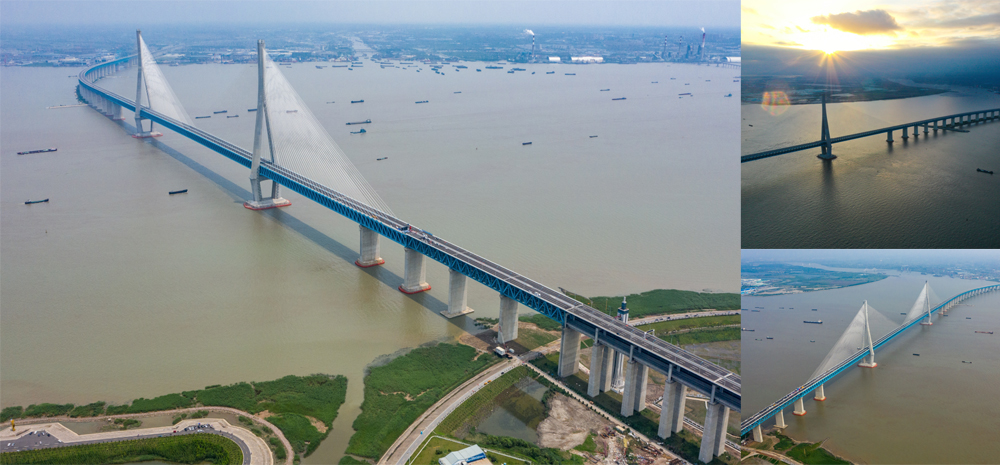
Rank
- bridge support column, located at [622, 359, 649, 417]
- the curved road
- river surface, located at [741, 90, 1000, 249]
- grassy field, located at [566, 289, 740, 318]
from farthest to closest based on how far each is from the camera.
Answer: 1. grassy field, located at [566, 289, 740, 318]
2. bridge support column, located at [622, 359, 649, 417]
3. the curved road
4. river surface, located at [741, 90, 1000, 249]

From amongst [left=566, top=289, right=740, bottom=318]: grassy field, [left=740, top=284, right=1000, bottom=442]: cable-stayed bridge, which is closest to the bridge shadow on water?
[left=566, top=289, right=740, bottom=318]: grassy field

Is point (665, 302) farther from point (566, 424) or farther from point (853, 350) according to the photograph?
point (566, 424)

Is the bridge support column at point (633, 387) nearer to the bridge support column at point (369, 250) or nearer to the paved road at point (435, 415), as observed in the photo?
the paved road at point (435, 415)

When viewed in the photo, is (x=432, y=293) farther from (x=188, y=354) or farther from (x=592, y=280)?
(x=188, y=354)

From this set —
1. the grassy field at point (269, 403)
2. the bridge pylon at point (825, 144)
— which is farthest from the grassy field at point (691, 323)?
the bridge pylon at point (825, 144)

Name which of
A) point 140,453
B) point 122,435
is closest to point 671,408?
point 140,453

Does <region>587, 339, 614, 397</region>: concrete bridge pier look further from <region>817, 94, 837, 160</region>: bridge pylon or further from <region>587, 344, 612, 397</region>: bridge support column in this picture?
<region>817, 94, 837, 160</region>: bridge pylon
